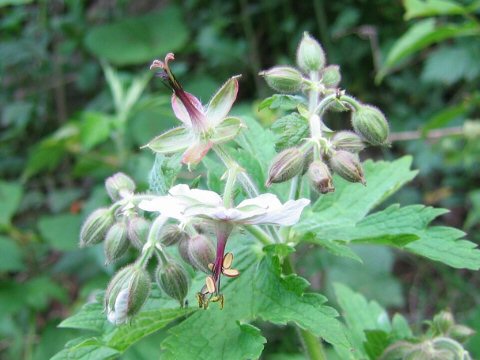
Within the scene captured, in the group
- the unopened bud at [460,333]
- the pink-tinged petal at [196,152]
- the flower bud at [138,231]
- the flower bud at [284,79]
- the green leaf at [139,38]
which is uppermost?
the green leaf at [139,38]

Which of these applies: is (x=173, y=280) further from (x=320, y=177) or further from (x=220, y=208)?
(x=320, y=177)

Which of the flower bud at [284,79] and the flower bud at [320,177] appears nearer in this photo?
the flower bud at [320,177]

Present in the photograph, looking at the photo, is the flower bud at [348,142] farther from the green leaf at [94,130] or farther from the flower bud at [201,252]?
the green leaf at [94,130]

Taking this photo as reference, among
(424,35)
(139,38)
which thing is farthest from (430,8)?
(139,38)

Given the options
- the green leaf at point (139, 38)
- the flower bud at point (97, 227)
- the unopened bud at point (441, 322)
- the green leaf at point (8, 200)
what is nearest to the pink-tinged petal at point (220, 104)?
the flower bud at point (97, 227)

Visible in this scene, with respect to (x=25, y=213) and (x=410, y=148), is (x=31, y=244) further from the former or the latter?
(x=410, y=148)

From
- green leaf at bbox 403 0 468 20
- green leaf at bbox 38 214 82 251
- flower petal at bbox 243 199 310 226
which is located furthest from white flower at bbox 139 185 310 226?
green leaf at bbox 38 214 82 251

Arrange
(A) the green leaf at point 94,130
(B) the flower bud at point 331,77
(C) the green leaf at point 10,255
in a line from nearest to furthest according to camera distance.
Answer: (B) the flower bud at point 331,77
(A) the green leaf at point 94,130
(C) the green leaf at point 10,255

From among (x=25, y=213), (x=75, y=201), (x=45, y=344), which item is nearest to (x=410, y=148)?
(x=75, y=201)

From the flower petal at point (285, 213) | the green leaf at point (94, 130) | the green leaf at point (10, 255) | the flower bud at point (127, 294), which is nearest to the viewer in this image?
the flower petal at point (285, 213)
